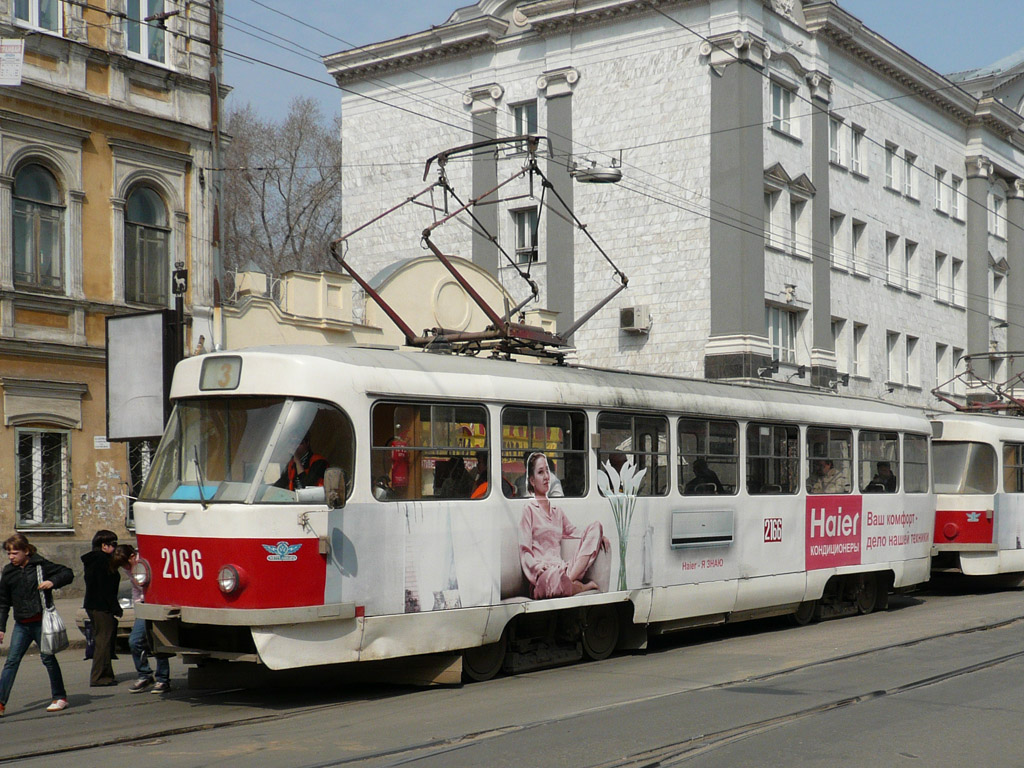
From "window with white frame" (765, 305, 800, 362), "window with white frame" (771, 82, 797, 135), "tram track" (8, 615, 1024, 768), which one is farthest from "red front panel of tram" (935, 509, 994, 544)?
"window with white frame" (771, 82, 797, 135)

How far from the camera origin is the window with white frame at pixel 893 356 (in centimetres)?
4028

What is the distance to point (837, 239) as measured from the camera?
3694cm

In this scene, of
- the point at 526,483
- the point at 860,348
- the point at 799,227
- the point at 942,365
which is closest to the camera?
the point at 526,483

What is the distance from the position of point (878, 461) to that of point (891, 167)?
25.5 metres

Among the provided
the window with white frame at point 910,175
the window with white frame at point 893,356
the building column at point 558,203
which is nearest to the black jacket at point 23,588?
the building column at point 558,203

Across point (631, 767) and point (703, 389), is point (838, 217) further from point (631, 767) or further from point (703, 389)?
point (631, 767)

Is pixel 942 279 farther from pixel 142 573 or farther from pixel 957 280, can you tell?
pixel 142 573

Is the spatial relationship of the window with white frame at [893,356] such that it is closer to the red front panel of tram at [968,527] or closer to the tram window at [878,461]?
the red front panel of tram at [968,527]

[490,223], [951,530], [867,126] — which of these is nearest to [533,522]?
[951,530]

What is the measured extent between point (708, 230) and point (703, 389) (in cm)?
1886

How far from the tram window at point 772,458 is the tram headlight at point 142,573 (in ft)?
22.5

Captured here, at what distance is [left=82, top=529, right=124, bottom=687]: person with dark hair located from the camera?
37.1 ft

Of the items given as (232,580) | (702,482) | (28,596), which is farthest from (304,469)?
(702,482)

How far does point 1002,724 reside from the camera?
8.99 metres
